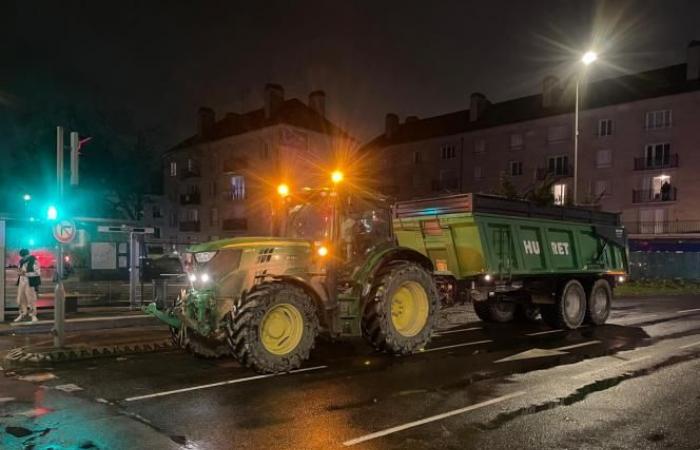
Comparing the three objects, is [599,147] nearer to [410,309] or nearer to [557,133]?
[557,133]

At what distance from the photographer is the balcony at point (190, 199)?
56.9 metres

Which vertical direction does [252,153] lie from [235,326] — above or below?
above

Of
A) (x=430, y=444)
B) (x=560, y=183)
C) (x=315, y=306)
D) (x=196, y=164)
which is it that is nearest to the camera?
(x=430, y=444)

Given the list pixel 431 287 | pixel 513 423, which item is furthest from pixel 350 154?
pixel 513 423

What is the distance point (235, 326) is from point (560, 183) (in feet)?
149

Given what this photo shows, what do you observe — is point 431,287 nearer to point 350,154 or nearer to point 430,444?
point 430,444

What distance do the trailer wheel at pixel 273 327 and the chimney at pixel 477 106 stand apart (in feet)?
158

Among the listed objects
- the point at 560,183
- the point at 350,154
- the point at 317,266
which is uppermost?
the point at 350,154

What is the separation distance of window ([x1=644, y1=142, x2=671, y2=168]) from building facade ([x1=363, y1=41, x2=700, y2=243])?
2.7 inches

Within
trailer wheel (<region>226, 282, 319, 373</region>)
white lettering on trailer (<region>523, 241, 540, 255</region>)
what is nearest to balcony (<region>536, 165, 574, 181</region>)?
white lettering on trailer (<region>523, 241, 540, 255</region>)

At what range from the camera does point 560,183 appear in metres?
49.2

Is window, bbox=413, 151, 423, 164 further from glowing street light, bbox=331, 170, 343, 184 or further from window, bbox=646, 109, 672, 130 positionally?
glowing street light, bbox=331, 170, 343, 184

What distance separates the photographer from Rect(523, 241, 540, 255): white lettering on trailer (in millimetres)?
12859

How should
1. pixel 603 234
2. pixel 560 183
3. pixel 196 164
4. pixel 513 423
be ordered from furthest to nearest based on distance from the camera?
1. pixel 196 164
2. pixel 560 183
3. pixel 603 234
4. pixel 513 423
